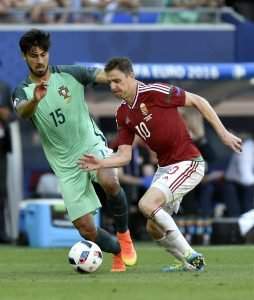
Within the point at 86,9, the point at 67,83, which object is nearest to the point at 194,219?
the point at 86,9

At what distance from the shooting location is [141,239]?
20.0 metres

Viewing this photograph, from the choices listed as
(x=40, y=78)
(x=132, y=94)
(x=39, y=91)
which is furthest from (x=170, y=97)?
(x=40, y=78)

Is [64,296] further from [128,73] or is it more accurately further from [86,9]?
[86,9]

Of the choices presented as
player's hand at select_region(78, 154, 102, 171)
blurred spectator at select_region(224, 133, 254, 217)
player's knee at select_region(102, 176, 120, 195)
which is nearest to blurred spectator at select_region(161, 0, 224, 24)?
blurred spectator at select_region(224, 133, 254, 217)

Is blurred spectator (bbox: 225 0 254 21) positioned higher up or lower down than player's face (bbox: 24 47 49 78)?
lower down

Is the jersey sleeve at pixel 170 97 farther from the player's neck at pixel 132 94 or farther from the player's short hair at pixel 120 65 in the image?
the player's short hair at pixel 120 65

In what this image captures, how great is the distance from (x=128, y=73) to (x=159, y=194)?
117 cm

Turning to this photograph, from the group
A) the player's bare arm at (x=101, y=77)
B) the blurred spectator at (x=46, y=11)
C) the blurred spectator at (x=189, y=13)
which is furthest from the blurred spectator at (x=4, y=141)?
the player's bare arm at (x=101, y=77)

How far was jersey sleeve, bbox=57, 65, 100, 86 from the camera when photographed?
11859 mm

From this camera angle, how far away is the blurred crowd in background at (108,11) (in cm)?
2044

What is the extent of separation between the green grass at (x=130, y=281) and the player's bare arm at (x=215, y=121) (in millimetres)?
1213

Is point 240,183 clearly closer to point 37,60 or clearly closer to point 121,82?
point 37,60

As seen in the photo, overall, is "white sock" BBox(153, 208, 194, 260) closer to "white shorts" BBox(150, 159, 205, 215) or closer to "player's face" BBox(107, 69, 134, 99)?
"white shorts" BBox(150, 159, 205, 215)

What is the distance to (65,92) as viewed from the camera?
11.8 m
